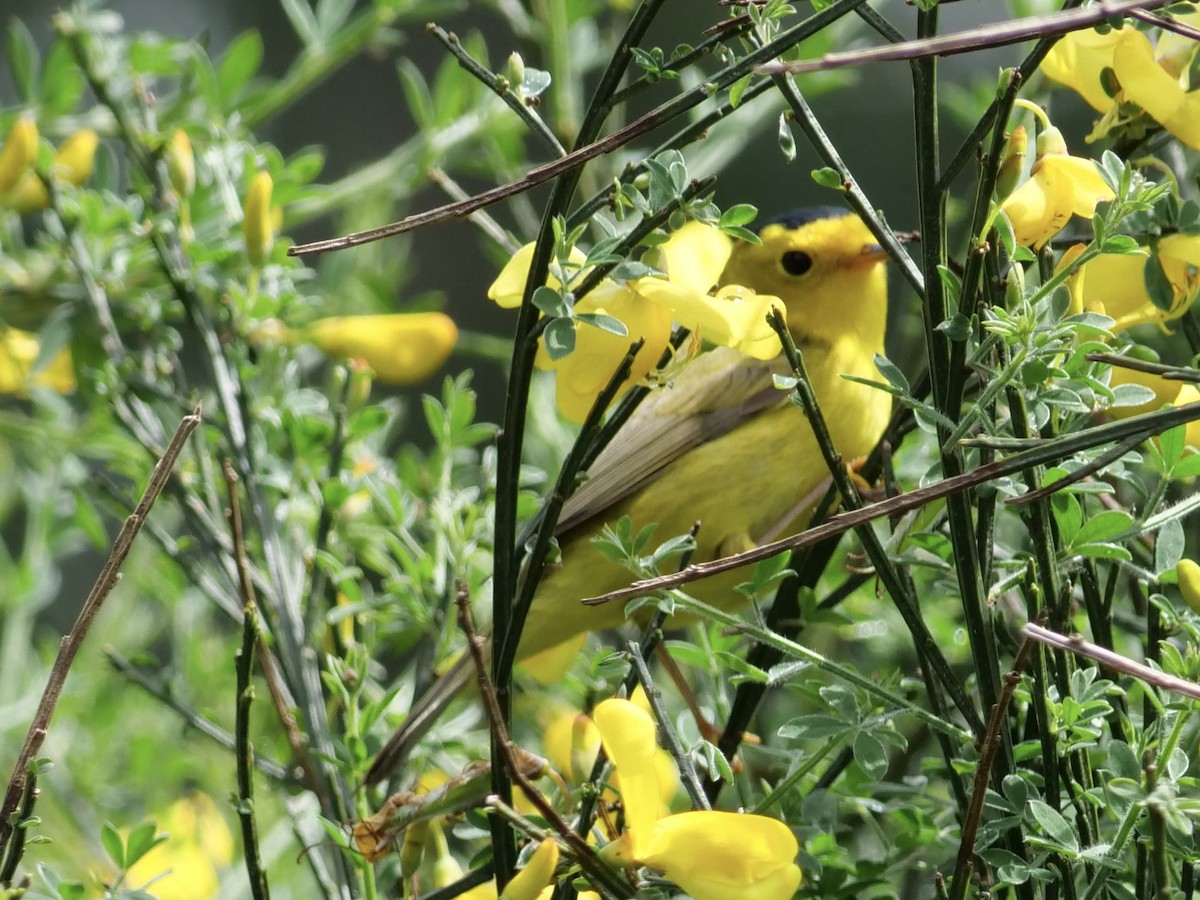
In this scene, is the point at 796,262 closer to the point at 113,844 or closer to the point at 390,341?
the point at 390,341

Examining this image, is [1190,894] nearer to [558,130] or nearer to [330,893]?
[330,893]

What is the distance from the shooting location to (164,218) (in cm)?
190

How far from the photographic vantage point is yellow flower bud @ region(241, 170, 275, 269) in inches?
68.3

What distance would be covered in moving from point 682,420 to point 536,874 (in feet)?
4.93

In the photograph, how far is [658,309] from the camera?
1.15 m

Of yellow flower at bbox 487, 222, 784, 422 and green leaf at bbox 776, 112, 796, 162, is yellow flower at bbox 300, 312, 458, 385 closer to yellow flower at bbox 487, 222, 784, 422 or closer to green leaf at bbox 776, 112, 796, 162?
yellow flower at bbox 487, 222, 784, 422

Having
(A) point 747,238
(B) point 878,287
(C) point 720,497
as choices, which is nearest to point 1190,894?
(A) point 747,238

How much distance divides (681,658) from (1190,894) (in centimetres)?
54

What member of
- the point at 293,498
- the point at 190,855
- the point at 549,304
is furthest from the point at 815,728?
the point at 190,855

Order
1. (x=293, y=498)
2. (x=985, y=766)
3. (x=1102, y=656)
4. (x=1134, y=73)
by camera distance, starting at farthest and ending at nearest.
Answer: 1. (x=293, y=498)
2. (x=1134, y=73)
3. (x=985, y=766)
4. (x=1102, y=656)

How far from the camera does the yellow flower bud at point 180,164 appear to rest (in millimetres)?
1916

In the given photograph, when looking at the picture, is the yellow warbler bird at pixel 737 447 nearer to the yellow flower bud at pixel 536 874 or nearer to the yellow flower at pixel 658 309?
the yellow flower at pixel 658 309

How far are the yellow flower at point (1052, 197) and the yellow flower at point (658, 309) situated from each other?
0.19 metres

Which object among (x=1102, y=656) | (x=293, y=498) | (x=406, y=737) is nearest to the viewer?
(x=1102, y=656)
